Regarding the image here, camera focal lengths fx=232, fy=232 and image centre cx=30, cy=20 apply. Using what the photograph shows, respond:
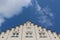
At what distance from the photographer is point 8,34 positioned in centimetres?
2203

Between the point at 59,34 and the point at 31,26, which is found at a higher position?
the point at 31,26

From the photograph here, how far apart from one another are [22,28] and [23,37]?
8.12ft

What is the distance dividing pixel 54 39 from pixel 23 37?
2.80 metres

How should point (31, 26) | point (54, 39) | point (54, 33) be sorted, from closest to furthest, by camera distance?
point (54, 39)
point (54, 33)
point (31, 26)

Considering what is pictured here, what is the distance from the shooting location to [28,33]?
2219 cm

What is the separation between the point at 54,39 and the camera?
20766 millimetres

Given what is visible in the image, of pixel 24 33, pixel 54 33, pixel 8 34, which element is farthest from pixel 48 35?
pixel 8 34

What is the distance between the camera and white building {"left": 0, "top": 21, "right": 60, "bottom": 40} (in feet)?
69.2

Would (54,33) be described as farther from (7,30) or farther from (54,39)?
(7,30)

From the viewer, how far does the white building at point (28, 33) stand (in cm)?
2108

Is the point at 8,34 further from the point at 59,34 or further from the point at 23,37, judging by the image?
the point at 59,34

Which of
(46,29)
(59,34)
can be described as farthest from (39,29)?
(59,34)

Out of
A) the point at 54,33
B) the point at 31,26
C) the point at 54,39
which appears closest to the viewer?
the point at 54,39

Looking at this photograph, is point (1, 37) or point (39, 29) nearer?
point (1, 37)
